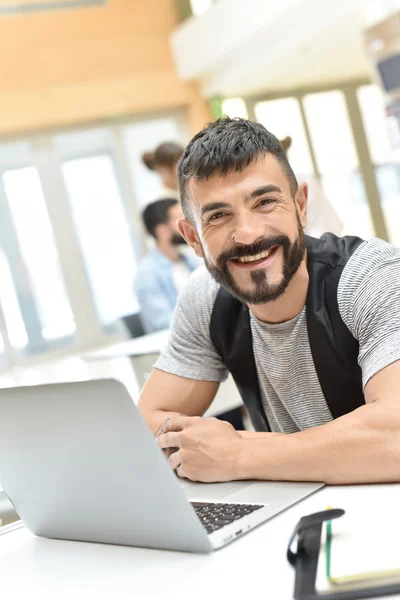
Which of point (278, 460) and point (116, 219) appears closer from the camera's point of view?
point (278, 460)

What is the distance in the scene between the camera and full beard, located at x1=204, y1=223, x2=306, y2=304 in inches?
58.4

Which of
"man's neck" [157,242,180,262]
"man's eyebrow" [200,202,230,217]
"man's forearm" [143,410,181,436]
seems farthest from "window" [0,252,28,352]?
"man's eyebrow" [200,202,230,217]

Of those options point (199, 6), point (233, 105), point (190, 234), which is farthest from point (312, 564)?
point (199, 6)

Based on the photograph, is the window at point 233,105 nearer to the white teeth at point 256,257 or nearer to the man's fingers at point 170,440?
the white teeth at point 256,257

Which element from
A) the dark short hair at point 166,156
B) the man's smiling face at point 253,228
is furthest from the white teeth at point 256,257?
the dark short hair at point 166,156

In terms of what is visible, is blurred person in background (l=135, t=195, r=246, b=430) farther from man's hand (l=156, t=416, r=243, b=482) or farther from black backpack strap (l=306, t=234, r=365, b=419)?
man's hand (l=156, t=416, r=243, b=482)

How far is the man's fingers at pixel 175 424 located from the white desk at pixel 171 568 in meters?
0.29

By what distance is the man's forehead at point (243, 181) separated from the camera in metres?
1.47

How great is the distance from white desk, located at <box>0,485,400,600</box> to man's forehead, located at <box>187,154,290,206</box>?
56 cm

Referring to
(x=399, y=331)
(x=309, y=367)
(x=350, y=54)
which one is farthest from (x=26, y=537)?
(x=350, y=54)

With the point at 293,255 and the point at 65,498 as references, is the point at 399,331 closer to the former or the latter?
the point at 293,255

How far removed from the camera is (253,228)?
4.81ft

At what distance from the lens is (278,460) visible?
4.03 feet

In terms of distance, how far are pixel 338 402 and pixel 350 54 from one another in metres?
7.86
